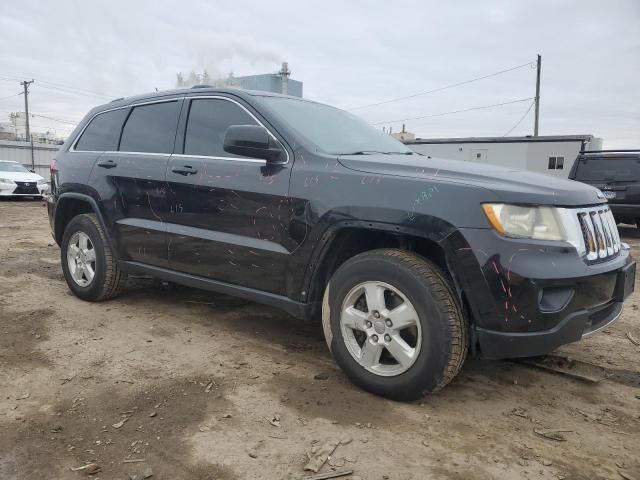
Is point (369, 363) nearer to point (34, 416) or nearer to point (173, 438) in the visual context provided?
point (173, 438)

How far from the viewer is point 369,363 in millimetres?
2938

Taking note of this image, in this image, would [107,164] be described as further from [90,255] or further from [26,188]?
[26,188]

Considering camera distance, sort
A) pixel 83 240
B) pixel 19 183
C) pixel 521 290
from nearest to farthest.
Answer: pixel 521 290
pixel 83 240
pixel 19 183

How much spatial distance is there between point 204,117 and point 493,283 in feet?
7.98

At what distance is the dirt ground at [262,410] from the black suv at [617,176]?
6.63 meters

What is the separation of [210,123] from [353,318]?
1848mm

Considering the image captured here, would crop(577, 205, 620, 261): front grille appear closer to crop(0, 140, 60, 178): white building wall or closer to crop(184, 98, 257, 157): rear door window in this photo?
crop(184, 98, 257, 157): rear door window

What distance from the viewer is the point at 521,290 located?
8.28 feet

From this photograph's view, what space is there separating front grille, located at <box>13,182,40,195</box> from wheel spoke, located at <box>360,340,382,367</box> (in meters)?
17.5

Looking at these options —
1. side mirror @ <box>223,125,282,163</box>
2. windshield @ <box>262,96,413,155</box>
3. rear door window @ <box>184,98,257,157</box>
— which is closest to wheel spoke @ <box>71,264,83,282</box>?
rear door window @ <box>184,98,257,157</box>

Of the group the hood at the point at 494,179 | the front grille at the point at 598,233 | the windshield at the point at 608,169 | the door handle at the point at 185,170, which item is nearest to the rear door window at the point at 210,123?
the door handle at the point at 185,170

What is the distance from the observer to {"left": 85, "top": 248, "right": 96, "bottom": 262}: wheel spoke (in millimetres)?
4622

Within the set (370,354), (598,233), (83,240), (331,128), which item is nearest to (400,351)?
(370,354)

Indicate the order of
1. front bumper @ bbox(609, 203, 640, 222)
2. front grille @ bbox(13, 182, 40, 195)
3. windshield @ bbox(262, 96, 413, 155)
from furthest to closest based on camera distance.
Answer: front grille @ bbox(13, 182, 40, 195), front bumper @ bbox(609, 203, 640, 222), windshield @ bbox(262, 96, 413, 155)
